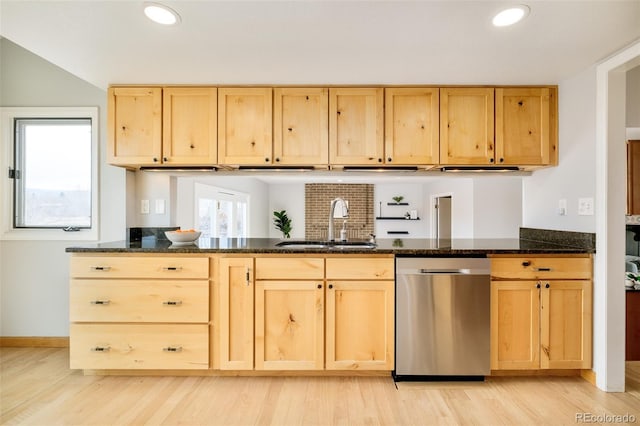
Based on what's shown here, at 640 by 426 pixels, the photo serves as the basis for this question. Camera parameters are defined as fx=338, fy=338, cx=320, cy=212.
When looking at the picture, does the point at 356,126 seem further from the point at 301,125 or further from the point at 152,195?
the point at 152,195

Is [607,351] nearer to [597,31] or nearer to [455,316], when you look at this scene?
[455,316]

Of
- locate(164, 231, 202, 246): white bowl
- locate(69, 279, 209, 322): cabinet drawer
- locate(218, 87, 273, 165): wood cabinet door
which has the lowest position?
locate(69, 279, 209, 322): cabinet drawer

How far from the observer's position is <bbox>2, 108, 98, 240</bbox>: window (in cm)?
296

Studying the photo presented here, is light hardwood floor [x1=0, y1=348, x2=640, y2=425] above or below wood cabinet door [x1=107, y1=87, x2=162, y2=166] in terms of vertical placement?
below

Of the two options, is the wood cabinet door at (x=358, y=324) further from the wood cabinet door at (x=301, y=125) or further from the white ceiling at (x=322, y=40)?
the white ceiling at (x=322, y=40)

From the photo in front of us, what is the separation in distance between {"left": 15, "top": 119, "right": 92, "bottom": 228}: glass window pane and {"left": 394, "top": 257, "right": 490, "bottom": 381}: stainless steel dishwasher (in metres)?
2.78

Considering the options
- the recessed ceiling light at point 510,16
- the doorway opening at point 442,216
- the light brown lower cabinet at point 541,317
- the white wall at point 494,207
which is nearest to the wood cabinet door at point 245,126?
the recessed ceiling light at point 510,16

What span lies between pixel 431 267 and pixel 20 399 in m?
2.71

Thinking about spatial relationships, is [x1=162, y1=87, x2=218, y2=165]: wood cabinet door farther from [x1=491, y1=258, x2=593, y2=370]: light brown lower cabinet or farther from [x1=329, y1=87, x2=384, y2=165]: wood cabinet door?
[x1=491, y1=258, x2=593, y2=370]: light brown lower cabinet

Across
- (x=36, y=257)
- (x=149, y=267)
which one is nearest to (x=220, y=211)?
(x=36, y=257)

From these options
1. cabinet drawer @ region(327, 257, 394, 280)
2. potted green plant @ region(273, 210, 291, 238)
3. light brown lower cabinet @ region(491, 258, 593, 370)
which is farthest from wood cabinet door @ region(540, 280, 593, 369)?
potted green plant @ region(273, 210, 291, 238)

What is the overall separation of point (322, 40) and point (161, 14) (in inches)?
33.6

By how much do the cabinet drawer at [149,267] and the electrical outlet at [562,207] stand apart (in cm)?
265

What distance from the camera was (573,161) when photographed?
8.12 feet
